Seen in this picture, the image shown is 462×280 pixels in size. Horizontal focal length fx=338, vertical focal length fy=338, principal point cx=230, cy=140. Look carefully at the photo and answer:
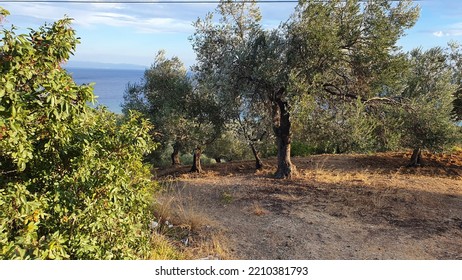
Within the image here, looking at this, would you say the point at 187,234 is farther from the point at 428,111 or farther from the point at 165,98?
the point at 165,98

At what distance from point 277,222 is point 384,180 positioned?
647cm

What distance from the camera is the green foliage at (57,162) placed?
150 inches

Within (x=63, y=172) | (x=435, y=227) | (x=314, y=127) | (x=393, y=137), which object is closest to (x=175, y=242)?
(x=63, y=172)

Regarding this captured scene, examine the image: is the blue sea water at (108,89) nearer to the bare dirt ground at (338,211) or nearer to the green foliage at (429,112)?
the bare dirt ground at (338,211)

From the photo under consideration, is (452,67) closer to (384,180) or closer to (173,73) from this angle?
(384,180)

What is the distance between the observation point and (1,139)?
3744 millimetres

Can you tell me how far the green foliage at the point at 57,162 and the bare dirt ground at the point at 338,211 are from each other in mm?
3601

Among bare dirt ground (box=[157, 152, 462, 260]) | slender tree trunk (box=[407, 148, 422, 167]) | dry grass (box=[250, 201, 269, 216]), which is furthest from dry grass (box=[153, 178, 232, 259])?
slender tree trunk (box=[407, 148, 422, 167])

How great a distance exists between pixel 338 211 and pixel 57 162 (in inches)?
330

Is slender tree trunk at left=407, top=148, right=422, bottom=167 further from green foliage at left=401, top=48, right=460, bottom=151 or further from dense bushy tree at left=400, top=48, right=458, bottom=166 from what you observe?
dense bushy tree at left=400, top=48, right=458, bottom=166

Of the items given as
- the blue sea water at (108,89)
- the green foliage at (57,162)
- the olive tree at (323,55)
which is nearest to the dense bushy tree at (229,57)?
the olive tree at (323,55)

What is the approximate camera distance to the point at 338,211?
1045 cm

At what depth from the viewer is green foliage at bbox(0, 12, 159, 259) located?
382 cm

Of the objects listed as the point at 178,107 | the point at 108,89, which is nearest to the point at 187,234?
the point at 178,107
